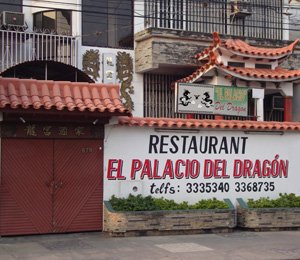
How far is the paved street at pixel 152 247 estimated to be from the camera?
1051 cm

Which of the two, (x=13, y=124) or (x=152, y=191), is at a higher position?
(x=13, y=124)

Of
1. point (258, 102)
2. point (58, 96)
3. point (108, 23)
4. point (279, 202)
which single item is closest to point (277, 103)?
point (258, 102)

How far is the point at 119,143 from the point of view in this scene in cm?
1325

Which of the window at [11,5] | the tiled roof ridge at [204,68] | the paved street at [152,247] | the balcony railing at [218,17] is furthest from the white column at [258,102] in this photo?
the window at [11,5]

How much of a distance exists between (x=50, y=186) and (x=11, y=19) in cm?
694

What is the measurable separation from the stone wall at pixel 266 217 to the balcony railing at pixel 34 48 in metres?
7.44

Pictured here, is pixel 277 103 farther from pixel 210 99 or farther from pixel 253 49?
pixel 210 99

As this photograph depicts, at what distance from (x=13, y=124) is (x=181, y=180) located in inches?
170

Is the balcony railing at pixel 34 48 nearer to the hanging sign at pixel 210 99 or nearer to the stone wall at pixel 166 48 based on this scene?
the stone wall at pixel 166 48

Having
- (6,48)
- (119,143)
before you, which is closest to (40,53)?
(6,48)

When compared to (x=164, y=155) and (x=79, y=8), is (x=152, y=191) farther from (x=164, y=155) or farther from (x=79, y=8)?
(x=79, y=8)

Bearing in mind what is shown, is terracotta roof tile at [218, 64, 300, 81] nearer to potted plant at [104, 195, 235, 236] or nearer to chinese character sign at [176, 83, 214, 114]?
chinese character sign at [176, 83, 214, 114]

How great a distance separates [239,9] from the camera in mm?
20250

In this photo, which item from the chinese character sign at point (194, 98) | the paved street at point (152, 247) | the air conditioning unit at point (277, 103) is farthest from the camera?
the air conditioning unit at point (277, 103)
